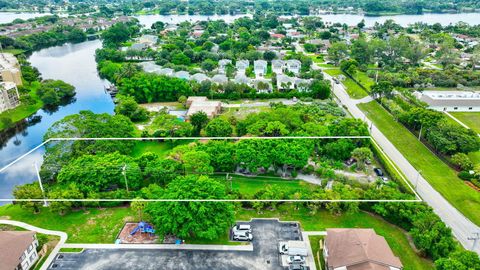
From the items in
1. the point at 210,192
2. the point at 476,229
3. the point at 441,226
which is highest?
the point at 210,192

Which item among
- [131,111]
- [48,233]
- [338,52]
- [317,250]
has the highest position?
[338,52]

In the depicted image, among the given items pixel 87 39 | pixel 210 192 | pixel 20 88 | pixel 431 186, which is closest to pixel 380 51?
pixel 431 186

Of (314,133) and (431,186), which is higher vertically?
(314,133)

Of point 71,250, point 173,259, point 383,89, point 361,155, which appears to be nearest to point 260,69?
point 383,89

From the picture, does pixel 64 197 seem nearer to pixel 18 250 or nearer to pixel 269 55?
pixel 18 250

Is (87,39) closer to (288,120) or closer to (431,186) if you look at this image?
(288,120)

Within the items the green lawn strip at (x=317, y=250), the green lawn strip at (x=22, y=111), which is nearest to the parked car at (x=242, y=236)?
the green lawn strip at (x=317, y=250)

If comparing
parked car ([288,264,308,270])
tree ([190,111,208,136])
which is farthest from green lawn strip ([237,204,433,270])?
tree ([190,111,208,136])
